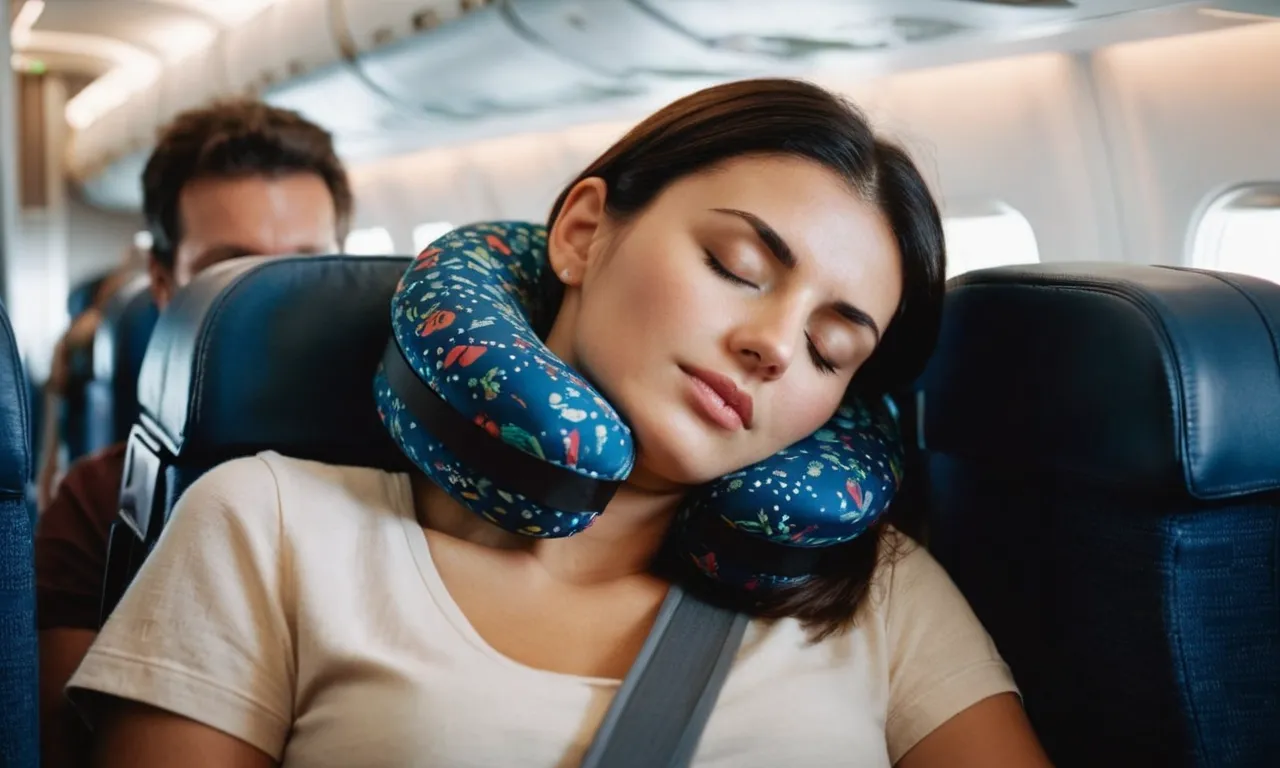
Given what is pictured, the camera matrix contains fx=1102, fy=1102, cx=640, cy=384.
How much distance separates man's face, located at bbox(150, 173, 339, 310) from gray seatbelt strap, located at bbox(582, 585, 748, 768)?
1.37 metres

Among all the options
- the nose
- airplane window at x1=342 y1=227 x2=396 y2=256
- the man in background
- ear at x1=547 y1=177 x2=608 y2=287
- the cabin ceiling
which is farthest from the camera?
airplane window at x1=342 y1=227 x2=396 y2=256

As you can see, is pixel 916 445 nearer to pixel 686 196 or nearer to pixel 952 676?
pixel 952 676

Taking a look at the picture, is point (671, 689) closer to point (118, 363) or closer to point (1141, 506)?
point (1141, 506)

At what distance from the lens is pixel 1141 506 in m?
1.32

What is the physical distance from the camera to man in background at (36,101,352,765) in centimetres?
206

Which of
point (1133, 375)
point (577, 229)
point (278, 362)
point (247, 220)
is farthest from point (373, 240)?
point (1133, 375)

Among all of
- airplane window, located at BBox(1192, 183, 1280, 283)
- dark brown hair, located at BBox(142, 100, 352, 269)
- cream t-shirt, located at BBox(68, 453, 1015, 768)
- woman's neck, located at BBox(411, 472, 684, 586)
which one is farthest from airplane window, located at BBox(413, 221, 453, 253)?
cream t-shirt, located at BBox(68, 453, 1015, 768)

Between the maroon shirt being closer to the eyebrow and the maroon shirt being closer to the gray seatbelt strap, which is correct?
the gray seatbelt strap

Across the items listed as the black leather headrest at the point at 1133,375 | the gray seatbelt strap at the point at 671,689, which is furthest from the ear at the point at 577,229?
the black leather headrest at the point at 1133,375

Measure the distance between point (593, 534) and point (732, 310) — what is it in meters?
0.39

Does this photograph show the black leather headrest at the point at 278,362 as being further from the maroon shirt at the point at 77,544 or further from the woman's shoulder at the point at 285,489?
the maroon shirt at the point at 77,544

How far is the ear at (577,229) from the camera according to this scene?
1.52 m

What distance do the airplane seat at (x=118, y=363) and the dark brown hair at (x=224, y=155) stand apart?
58 cm

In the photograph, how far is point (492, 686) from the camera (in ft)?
4.09
